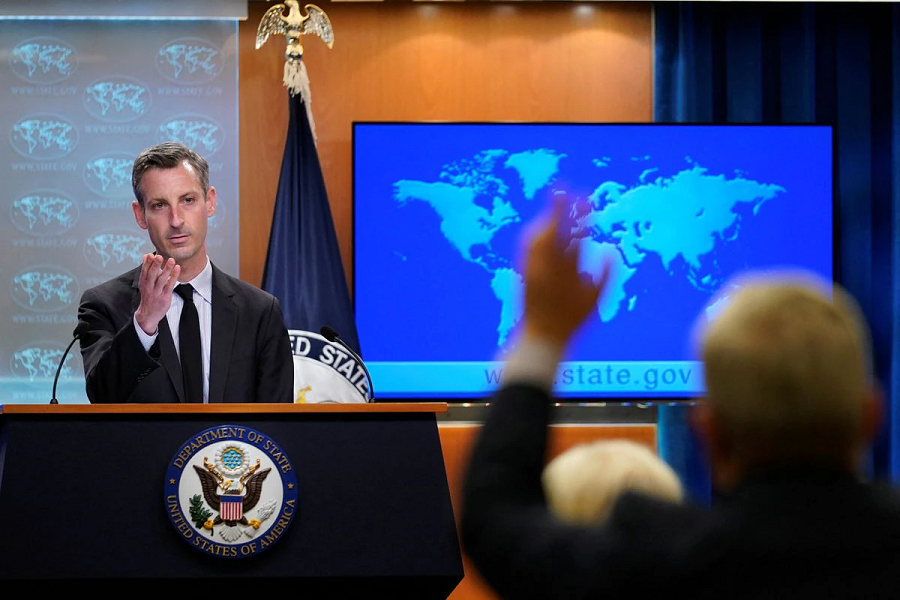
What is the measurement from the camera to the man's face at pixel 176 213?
3.13 meters

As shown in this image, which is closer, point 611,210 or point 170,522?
point 170,522

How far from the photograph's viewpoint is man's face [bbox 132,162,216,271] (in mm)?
3135

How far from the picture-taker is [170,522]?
2.03 metres

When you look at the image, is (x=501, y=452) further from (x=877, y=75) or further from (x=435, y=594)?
(x=877, y=75)

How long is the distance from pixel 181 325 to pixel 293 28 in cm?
256

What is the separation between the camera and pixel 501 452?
0.85 meters

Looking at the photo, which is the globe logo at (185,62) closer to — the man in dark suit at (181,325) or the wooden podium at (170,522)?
the man in dark suit at (181,325)

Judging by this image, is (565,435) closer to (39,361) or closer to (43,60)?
(39,361)

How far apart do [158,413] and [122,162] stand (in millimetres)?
3754

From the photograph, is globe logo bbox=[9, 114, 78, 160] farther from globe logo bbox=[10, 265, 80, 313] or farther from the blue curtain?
the blue curtain

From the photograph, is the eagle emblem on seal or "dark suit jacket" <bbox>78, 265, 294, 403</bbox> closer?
the eagle emblem on seal

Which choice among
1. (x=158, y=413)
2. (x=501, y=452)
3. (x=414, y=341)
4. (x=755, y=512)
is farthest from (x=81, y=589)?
(x=414, y=341)

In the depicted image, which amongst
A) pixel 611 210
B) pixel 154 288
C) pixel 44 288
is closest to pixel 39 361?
pixel 44 288

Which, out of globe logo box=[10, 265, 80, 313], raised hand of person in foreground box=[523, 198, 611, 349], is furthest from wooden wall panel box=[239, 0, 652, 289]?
raised hand of person in foreground box=[523, 198, 611, 349]
